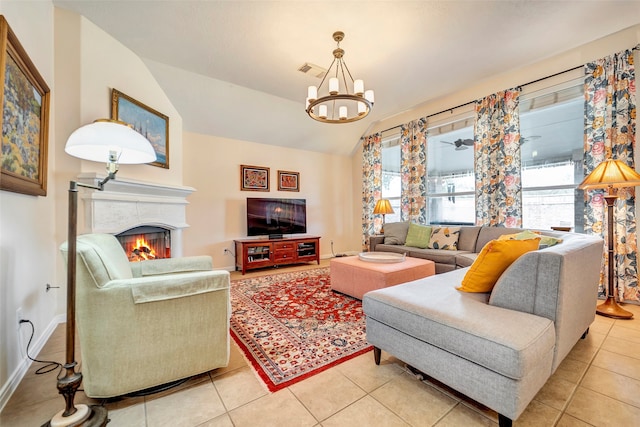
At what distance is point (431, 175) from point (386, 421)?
424 centimetres

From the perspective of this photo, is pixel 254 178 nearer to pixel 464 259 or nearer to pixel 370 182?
pixel 370 182

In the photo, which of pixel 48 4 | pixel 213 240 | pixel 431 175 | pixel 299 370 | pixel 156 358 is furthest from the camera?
pixel 431 175

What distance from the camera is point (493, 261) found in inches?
60.2

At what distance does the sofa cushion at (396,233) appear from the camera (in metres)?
4.35

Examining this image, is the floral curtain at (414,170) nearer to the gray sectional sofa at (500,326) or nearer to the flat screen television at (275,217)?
the flat screen television at (275,217)

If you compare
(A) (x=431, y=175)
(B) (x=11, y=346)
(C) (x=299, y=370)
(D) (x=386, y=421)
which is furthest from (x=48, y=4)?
(A) (x=431, y=175)

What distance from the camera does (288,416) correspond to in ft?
4.08

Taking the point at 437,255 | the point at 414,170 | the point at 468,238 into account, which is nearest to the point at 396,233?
the point at 437,255

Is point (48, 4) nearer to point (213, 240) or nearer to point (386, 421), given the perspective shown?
point (213, 240)

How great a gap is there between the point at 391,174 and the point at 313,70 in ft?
9.87

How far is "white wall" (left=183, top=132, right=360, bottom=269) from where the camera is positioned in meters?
4.16

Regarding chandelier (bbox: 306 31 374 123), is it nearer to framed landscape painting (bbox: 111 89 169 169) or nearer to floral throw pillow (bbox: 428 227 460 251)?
framed landscape painting (bbox: 111 89 169 169)

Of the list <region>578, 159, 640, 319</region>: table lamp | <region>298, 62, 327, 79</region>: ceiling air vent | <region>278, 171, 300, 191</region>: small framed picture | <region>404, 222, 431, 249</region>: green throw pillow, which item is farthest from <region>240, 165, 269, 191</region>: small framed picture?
<region>578, 159, 640, 319</region>: table lamp

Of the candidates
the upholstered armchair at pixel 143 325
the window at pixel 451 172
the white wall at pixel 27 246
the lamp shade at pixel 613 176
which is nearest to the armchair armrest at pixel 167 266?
the white wall at pixel 27 246
